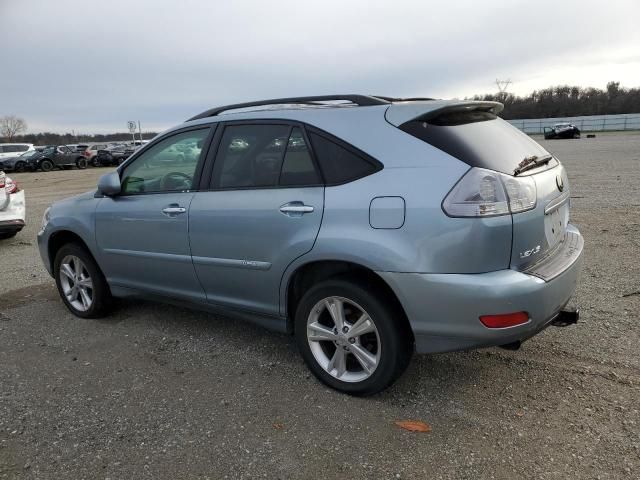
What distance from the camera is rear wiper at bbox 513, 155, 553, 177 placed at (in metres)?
2.75

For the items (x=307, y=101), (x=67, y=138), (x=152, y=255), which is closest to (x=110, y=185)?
(x=152, y=255)

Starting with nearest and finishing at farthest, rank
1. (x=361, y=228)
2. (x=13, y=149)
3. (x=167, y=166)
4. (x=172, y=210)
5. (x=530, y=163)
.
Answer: (x=361, y=228) < (x=530, y=163) < (x=172, y=210) < (x=167, y=166) < (x=13, y=149)

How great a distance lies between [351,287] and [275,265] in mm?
546

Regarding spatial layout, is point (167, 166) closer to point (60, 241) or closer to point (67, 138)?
point (60, 241)

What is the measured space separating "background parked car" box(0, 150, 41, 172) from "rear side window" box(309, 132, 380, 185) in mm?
32089

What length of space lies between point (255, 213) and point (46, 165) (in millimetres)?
31828

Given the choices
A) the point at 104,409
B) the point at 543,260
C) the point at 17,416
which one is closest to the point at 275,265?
the point at 104,409

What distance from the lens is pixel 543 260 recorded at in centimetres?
283

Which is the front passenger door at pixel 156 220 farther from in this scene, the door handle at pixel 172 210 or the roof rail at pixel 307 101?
the roof rail at pixel 307 101

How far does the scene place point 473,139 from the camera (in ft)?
9.18

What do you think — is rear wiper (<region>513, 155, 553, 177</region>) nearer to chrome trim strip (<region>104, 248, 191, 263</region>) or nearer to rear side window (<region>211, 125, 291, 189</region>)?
rear side window (<region>211, 125, 291, 189</region>)

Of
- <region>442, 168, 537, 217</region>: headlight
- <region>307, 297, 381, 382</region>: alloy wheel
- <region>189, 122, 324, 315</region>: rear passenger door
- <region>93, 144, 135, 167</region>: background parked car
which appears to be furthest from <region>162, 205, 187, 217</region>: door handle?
<region>93, 144, 135, 167</region>: background parked car

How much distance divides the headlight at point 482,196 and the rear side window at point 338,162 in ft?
1.58

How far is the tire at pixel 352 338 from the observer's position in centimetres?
282
